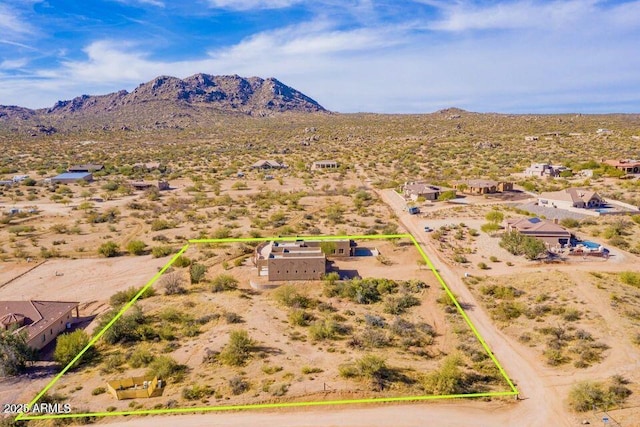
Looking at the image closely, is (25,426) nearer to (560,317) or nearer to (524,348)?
(524,348)

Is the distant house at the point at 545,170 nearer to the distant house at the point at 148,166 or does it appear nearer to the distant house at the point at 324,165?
the distant house at the point at 324,165

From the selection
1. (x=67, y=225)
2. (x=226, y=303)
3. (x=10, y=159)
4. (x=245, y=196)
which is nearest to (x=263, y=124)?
(x=10, y=159)

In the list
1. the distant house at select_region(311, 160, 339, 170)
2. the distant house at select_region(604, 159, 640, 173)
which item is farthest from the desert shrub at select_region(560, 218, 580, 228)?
the distant house at select_region(311, 160, 339, 170)

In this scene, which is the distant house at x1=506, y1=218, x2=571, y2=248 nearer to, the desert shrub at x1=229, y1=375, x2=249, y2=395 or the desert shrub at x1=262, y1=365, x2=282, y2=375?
the desert shrub at x1=262, y1=365, x2=282, y2=375

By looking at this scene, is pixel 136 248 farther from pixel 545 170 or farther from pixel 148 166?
pixel 545 170

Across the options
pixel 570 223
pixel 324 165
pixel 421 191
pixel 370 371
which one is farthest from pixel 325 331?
pixel 324 165

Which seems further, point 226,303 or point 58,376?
point 226,303

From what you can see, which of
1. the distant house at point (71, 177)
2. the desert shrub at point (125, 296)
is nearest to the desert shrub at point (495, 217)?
the desert shrub at point (125, 296)
